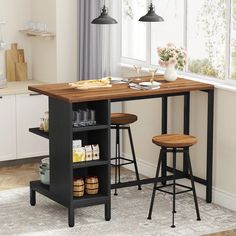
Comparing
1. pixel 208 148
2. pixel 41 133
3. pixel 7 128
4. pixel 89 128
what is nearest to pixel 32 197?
pixel 41 133

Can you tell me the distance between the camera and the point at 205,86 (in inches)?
259

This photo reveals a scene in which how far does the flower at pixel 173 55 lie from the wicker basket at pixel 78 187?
1.33 m

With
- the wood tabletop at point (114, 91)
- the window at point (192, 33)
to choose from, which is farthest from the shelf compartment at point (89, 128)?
the window at point (192, 33)

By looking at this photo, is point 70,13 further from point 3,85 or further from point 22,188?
point 22,188

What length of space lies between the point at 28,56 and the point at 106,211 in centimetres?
288

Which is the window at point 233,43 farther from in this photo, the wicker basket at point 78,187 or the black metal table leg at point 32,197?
the black metal table leg at point 32,197

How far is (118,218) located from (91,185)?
0.36 metres

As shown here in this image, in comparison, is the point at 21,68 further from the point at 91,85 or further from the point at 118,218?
the point at 118,218

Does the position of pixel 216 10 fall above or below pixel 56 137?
above

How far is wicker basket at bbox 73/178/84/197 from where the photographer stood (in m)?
6.25

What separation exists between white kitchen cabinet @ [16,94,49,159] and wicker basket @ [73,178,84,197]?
181 centimetres

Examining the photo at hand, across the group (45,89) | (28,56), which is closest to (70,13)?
(28,56)

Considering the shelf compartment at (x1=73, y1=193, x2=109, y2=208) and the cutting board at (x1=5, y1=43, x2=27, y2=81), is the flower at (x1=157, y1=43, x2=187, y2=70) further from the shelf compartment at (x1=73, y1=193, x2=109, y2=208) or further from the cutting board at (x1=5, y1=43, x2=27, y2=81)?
the cutting board at (x1=5, y1=43, x2=27, y2=81)

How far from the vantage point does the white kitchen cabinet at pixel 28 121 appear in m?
7.88
